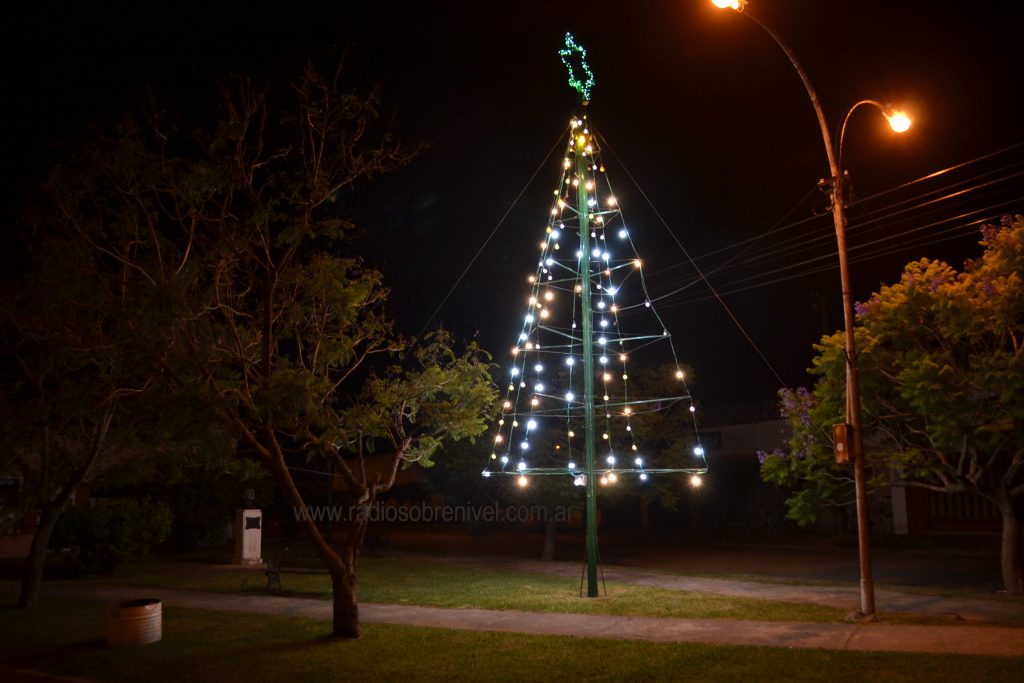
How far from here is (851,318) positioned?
12500mm

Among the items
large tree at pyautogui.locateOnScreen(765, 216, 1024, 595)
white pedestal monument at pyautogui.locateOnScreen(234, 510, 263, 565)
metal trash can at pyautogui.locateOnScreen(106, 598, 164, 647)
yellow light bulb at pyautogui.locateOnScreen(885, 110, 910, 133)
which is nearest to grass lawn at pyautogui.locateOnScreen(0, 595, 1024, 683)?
metal trash can at pyautogui.locateOnScreen(106, 598, 164, 647)

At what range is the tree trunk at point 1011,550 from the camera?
14.8 meters

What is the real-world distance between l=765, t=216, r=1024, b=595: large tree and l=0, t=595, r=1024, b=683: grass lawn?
6105mm

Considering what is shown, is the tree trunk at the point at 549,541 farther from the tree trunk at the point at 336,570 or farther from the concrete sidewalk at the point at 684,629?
the tree trunk at the point at 336,570

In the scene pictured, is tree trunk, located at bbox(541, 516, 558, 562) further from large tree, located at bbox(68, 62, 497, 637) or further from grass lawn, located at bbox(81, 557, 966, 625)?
large tree, located at bbox(68, 62, 497, 637)

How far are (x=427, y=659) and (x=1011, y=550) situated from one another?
11.1 meters

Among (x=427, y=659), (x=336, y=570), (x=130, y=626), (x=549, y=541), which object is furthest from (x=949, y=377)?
(x=549, y=541)

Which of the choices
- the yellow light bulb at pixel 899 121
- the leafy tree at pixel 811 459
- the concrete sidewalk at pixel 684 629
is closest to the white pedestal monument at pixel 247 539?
the concrete sidewalk at pixel 684 629

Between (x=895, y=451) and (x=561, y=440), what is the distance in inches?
356

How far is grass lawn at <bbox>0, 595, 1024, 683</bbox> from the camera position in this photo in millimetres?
8648

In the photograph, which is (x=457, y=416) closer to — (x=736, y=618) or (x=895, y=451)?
(x=736, y=618)

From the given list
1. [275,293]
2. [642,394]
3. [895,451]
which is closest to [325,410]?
[275,293]

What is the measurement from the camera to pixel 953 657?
8992 mm

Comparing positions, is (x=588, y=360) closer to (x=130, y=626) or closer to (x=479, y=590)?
(x=479, y=590)
